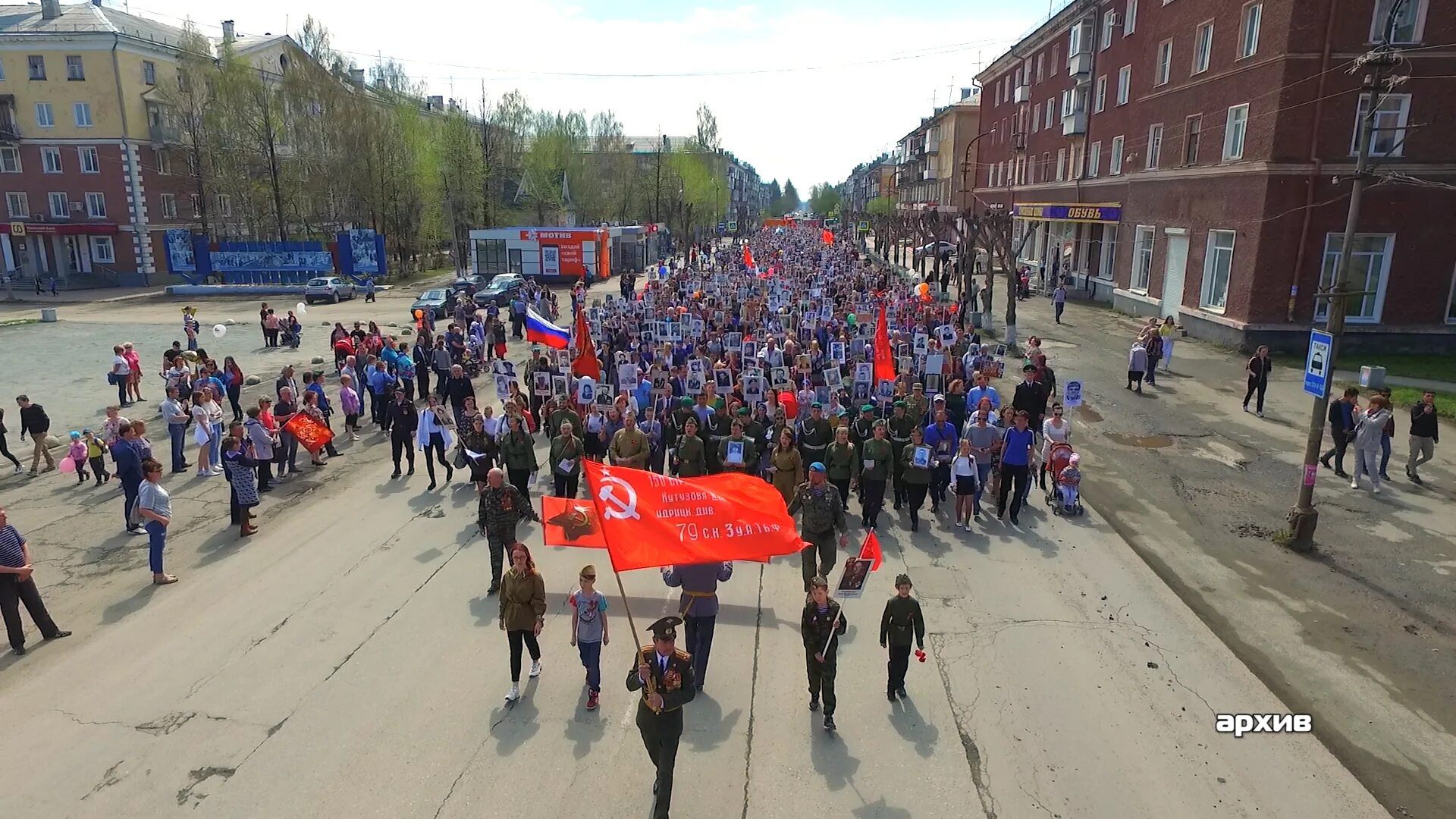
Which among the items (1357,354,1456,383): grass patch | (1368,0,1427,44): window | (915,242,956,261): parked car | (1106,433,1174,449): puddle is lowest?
(1106,433,1174,449): puddle

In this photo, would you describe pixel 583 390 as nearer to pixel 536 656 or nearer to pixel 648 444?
pixel 648 444

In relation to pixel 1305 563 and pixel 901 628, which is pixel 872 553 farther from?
pixel 1305 563

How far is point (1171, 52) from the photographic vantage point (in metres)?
30.8

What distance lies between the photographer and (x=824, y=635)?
6992 millimetres

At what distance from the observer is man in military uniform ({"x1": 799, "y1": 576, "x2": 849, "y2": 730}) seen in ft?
22.9

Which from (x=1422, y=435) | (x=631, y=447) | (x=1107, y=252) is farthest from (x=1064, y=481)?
(x=1107, y=252)

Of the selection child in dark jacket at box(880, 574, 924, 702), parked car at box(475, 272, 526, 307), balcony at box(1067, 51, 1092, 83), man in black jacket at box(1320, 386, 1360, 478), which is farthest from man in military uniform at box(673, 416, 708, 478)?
balcony at box(1067, 51, 1092, 83)

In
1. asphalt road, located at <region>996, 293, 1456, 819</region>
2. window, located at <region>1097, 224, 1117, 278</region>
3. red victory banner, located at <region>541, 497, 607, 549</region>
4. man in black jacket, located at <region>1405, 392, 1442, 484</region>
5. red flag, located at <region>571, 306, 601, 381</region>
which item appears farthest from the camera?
window, located at <region>1097, 224, 1117, 278</region>

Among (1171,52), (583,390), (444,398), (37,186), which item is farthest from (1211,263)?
(37,186)

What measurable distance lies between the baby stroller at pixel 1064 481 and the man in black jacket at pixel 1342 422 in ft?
17.4

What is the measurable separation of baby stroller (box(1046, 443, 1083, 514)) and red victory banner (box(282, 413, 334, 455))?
12.7 meters

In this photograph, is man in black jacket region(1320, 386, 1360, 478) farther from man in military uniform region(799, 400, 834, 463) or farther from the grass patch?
man in military uniform region(799, 400, 834, 463)

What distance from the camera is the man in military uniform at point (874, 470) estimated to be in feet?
36.3

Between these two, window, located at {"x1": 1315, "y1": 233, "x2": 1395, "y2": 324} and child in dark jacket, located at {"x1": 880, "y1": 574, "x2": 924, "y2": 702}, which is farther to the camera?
window, located at {"x1": 1315, "y1": 233, "x2": 1395, "y2": 324}
